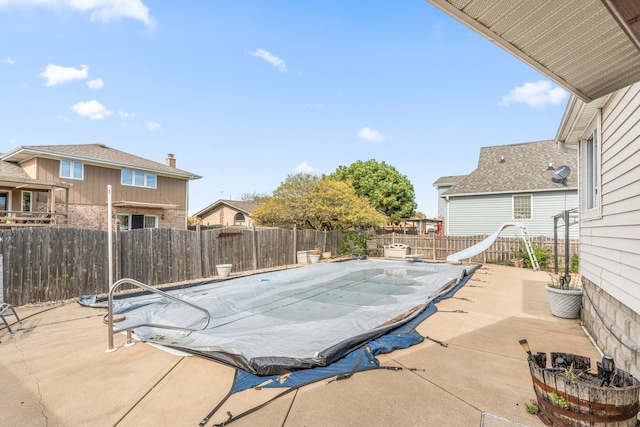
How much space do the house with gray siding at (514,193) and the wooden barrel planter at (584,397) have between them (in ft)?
46.3

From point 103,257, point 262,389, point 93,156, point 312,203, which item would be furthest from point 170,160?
point 262,389

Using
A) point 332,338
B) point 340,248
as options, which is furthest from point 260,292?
point 340,248

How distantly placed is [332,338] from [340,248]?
12001 millimetres

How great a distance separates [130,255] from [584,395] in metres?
8.67

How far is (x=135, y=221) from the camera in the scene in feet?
53.5

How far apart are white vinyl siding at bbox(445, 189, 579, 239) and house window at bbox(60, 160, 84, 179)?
18505 millimetres

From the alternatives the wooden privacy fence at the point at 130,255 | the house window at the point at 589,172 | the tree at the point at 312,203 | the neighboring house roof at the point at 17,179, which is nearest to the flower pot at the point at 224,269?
the wooden privacy fence at the point at 130,255

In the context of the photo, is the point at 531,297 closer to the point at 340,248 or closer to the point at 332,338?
the point at 332,338

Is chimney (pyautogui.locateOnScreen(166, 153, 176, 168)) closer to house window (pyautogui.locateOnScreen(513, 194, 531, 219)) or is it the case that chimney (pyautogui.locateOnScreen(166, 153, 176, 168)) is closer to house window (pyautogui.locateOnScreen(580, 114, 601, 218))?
house window (pyautogui.locateOnScreen(513, 194, 531, 219))

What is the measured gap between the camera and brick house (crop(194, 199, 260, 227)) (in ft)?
88.0

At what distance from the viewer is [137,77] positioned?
1114 centimetres

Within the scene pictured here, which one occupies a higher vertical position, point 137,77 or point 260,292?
point 137,77

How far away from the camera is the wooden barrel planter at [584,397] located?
1.91 metres

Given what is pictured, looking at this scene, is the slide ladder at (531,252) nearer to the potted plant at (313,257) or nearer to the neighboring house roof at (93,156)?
the potted plant at (313,257)
